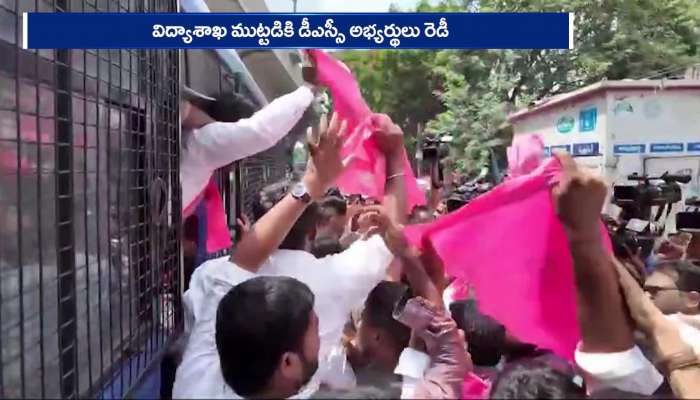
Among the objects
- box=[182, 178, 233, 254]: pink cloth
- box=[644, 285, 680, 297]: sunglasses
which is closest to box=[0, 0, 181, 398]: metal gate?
box=[182, 178, 233, 254]: pink cloth

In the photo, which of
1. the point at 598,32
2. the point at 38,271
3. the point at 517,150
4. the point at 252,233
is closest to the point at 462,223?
the point at 517,150

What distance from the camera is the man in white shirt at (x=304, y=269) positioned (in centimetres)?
178

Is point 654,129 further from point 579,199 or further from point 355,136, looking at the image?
point 579,199

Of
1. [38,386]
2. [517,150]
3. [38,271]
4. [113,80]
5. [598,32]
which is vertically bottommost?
[38,386]

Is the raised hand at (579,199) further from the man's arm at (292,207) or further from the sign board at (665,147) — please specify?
the sign board at (665,147)

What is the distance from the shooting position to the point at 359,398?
1.29m

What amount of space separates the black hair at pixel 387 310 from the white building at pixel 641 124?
6464mm

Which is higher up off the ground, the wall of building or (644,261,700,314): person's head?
the wall of building

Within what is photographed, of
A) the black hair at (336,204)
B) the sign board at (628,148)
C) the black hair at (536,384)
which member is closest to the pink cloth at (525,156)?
the black hair at (536,384)

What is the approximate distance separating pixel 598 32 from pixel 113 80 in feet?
38.7

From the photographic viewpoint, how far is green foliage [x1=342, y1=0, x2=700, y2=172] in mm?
11805

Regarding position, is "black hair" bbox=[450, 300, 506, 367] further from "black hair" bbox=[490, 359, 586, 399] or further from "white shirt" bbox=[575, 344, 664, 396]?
"black hair" bbox=[490, 359, 586, 399]

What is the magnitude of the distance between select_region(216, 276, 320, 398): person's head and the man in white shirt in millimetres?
54

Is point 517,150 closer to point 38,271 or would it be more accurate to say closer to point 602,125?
point 38,271
